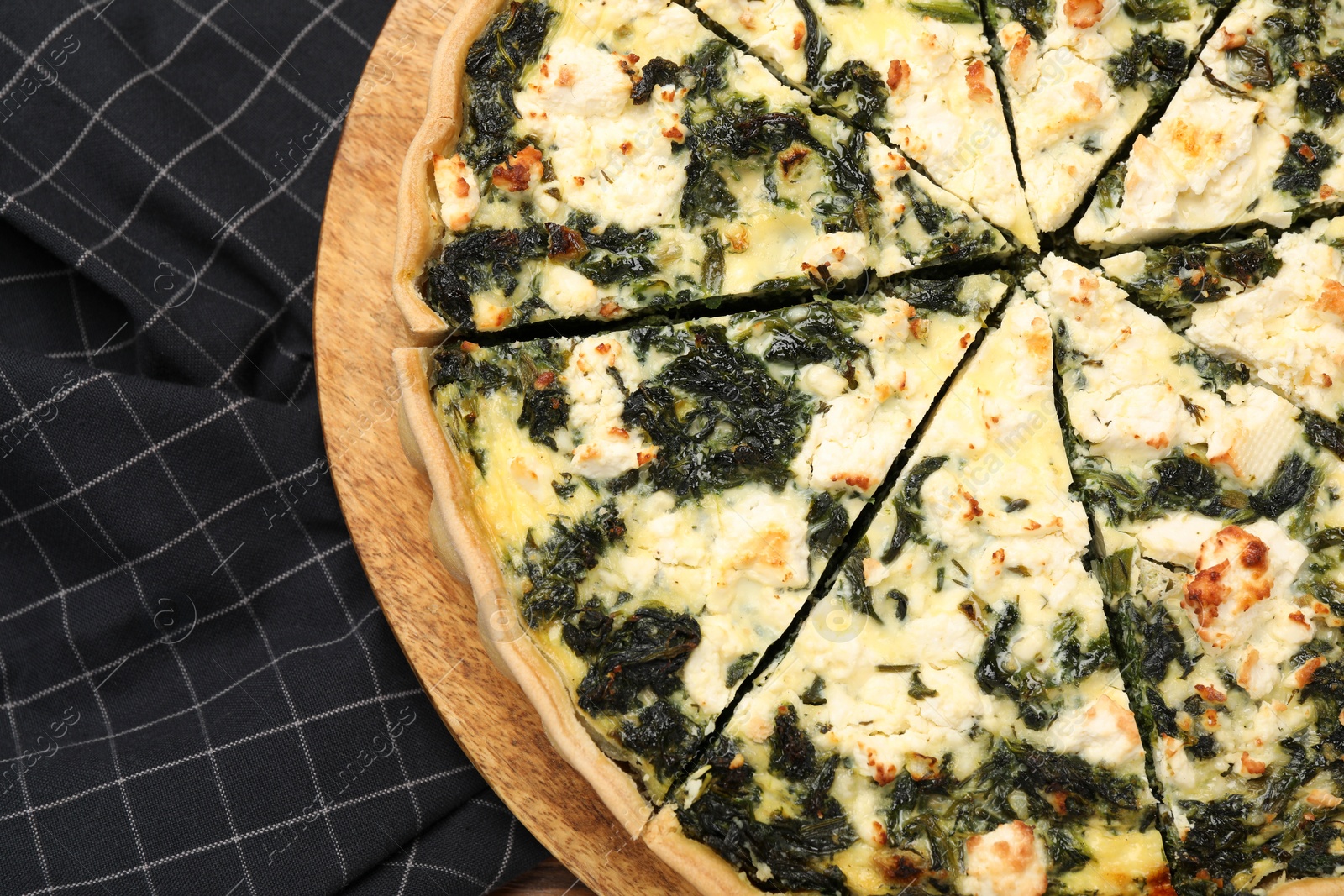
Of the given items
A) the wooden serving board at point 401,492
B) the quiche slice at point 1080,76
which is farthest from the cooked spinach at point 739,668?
the quiche slice at point 1080,76

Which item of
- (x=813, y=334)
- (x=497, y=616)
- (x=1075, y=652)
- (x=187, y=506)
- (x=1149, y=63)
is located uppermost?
(x=1149, y=63)

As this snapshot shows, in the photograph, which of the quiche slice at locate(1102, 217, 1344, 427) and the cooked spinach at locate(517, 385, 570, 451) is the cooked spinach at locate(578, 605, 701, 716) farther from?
the quiche slice at locate(1102, 217, 1344, 427)

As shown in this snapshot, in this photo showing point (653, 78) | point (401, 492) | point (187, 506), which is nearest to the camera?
point (653, 78)

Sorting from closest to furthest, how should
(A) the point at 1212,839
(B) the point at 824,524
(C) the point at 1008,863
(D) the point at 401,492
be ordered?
(C) the point at 1008,863
(A) the point at 1212,839
(B) the point at 824,524
(D) the point at 401,492

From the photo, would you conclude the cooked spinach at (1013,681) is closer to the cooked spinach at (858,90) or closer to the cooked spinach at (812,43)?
the cooked spinach at (858,90)

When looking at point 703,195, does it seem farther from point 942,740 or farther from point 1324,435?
point 1324,435

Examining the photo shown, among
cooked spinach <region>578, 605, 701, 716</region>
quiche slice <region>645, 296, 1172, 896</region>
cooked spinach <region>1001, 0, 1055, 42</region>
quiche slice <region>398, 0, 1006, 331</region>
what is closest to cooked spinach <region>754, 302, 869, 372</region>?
quiche slice <region>398, 0, 1006, 331</region>

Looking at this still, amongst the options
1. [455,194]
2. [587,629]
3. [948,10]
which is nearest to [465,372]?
[455,194]

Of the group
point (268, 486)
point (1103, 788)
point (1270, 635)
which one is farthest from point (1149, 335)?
point (268, 486)
